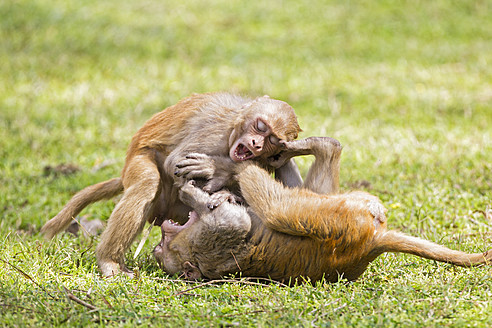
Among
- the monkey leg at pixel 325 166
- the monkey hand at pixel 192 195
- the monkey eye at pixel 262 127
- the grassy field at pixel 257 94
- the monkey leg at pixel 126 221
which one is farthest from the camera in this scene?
Result: the monkey eye at pixel 262 127

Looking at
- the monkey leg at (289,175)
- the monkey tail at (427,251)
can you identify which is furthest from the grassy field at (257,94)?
the monkey leg at (289,175)

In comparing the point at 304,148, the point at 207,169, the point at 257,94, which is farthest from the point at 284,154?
the point at 257,94

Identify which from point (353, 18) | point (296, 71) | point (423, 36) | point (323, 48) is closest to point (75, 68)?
point (296, 71)

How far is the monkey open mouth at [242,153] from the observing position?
205 inches

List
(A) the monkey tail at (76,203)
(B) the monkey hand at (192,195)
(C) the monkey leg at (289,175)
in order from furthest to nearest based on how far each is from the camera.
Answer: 1. (A) the monkey tail at (76,203)
2. (C) the monkey leg at (289,175)
3. (B) the monkey hand at (192,195)

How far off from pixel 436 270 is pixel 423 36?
10.3m

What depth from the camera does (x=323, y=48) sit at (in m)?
13.5

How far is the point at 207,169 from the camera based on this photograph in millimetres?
5145

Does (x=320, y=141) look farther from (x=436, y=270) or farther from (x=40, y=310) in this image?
(x=40, y=310)

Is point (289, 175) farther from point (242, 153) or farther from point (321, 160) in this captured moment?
point (242, 153)

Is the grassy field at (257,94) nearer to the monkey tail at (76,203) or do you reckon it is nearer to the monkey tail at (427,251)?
the monkey tail at (427,251)

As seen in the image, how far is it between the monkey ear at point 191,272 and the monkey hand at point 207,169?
66 centimetres

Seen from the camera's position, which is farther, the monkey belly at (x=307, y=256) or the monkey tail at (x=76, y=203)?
the monkey tail at (x=76, y=203)

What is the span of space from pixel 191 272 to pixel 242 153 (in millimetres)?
1089
